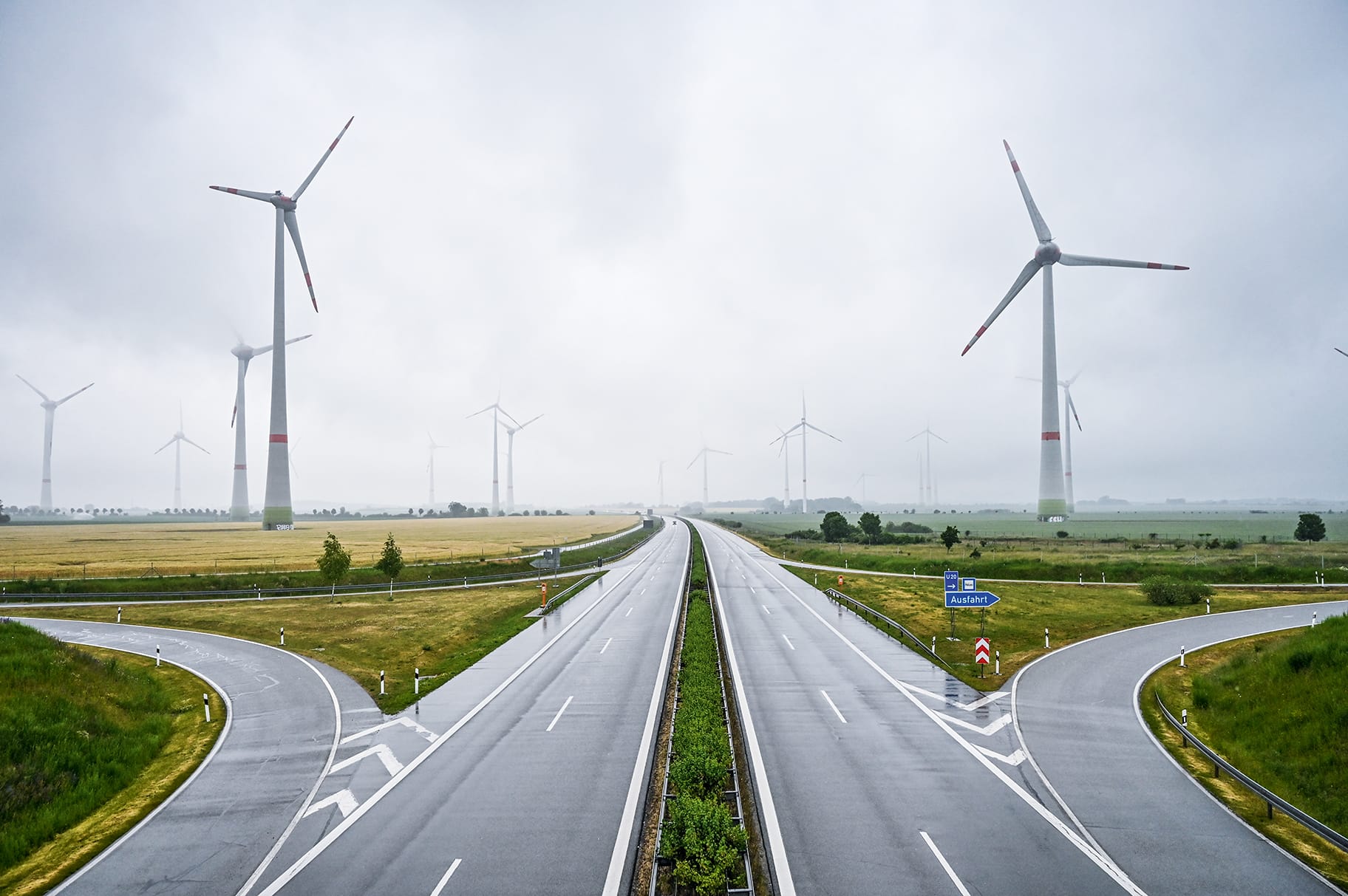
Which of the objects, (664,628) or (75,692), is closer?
(75,692)

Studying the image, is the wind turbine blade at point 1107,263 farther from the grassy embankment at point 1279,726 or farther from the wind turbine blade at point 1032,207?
the grassy embankment at point 1279,726

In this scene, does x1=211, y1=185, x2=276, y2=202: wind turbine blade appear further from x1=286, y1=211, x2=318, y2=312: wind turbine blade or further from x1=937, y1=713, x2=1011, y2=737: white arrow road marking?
x1=937, y1=713, x2=1011, y2=737: white arrow road marking

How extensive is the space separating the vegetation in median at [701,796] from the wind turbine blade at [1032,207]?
73997mm

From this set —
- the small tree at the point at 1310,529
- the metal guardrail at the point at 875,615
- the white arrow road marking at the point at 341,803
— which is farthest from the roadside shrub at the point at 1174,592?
the white arrow road marking at the point at 341,803

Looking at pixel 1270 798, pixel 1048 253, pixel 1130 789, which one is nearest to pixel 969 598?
pixel 1130 789

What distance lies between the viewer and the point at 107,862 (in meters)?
13.2

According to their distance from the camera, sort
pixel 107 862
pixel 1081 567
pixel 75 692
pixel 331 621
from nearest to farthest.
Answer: pixel 107 862
pixel 75 692
pixel 331 621
pixel 1081 567

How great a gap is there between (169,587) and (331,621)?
2332 cm

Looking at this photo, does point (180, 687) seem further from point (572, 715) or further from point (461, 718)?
point (572, 715)

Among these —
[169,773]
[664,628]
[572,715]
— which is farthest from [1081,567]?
[169,773]

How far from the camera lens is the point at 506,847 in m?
13.2

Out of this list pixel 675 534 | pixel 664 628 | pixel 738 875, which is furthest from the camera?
pixel 675 534

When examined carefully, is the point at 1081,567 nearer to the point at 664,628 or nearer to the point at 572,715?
the point at 664,628

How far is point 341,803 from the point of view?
1541cm
